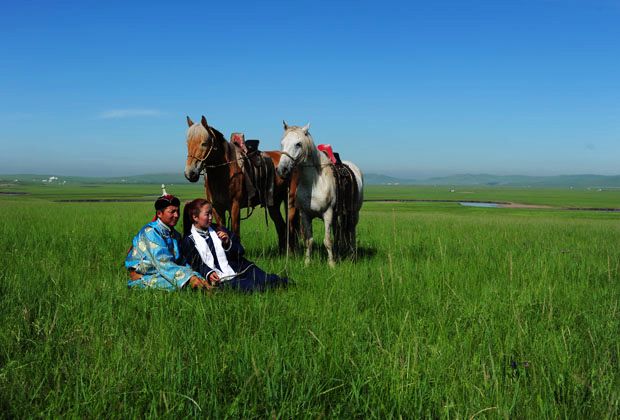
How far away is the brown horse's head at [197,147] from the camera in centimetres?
664

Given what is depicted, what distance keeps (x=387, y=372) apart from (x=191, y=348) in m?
1.49

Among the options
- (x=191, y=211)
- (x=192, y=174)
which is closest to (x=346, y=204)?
(x=192, y=174)

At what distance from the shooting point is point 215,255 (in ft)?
17.9

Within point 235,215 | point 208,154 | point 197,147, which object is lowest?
point 235,215

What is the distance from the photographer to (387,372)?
277cm

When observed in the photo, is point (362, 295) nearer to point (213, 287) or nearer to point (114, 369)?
point (213, 287)

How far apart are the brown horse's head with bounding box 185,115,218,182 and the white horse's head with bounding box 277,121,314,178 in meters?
1.24

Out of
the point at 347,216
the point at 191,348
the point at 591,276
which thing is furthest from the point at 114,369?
the point at 591,276

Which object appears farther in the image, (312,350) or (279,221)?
(279,221)

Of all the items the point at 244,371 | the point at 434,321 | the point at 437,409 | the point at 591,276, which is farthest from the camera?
the point at 591,276

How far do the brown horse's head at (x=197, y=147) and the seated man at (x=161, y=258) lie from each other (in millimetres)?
1456

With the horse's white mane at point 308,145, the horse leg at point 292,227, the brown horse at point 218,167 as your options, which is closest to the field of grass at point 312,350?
the brown horse at point 218,167

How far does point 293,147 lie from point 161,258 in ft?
9.24

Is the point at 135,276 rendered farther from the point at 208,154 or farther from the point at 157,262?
the point at 208,154
